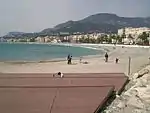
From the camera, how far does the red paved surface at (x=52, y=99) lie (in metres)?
5.91

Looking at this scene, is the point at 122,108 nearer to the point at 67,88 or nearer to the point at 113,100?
the point at 113,100

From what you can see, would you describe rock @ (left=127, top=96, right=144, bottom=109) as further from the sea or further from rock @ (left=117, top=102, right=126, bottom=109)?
the sea

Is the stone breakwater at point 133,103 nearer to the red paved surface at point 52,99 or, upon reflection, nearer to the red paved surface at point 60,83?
the red paved surface at point 52,99

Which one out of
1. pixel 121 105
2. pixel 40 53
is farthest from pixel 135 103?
pixel 40 53

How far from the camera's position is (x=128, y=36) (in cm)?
13462

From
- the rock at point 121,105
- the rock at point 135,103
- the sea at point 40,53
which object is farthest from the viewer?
the sea at point 40,53

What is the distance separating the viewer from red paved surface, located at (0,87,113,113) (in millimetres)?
5907

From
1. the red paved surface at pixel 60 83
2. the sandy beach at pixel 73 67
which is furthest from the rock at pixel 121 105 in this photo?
the sandy beach at pixel 73 67

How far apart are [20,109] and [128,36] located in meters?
132

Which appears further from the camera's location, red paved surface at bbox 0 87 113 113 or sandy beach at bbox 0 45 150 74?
sandy beach at bbox 0 45 150 74

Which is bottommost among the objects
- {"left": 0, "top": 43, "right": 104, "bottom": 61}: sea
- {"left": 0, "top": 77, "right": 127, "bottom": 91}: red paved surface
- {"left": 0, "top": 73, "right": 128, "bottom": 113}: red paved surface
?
{"left": 0, "top": 43, "right": 104, "bottom": 61}: sea

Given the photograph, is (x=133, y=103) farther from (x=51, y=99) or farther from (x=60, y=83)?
(x=60, y=83)

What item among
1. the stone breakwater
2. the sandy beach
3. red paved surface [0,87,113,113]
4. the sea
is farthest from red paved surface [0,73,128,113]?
the sea

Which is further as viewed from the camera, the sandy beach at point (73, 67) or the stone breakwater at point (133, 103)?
the sandy beach at point (73, 67)
